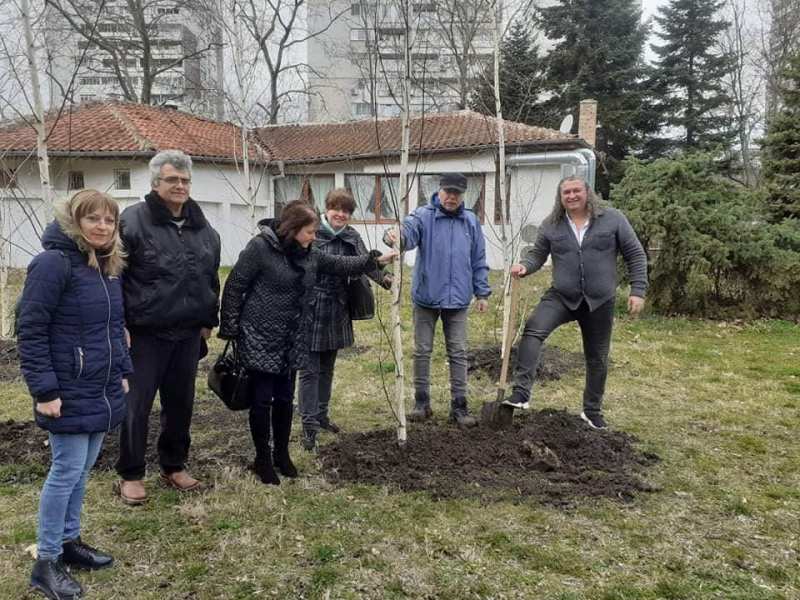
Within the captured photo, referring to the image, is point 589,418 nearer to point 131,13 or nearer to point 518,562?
point 518,562

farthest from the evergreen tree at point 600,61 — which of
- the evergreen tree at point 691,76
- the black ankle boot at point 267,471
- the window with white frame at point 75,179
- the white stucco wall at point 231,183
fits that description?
the black ankle boot at point 267,471

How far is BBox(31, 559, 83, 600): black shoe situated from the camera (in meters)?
2.36

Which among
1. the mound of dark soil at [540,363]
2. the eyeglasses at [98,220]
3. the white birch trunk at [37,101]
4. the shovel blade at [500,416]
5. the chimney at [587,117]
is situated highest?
the chimney at [587,117]

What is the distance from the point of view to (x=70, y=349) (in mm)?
2314

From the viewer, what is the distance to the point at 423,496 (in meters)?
3.31

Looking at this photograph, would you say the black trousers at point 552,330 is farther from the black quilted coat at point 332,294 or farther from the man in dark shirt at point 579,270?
the black quilted coat at point 332,294

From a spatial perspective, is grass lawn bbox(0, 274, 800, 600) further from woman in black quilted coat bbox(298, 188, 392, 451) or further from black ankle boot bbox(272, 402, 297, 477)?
woman in black quilted coat bbox(298, 188, 392, 451)

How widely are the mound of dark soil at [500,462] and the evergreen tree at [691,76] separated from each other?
22874 millimetres

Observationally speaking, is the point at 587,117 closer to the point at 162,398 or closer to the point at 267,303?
the point at 267,303

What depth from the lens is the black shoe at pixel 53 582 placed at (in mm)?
2355

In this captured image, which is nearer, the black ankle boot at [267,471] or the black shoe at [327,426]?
the black ankle boot at [267,471]

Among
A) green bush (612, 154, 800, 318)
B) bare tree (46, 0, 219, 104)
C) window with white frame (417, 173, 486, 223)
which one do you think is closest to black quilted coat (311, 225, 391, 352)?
green bush (612, 154, 800, 318)

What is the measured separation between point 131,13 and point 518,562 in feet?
78.3

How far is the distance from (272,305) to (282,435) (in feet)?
2.59
